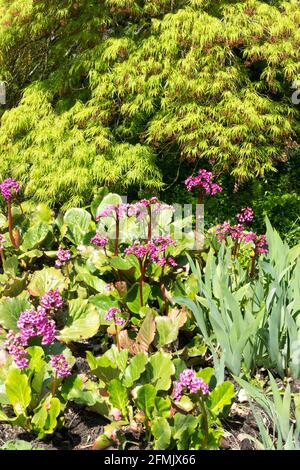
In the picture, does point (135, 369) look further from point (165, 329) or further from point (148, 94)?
point (148, 94)

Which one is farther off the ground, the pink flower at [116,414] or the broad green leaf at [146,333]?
the broad green leaf at [146,333]

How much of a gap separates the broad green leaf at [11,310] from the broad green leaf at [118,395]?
0.64 meters

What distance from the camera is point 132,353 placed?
2.47 meters

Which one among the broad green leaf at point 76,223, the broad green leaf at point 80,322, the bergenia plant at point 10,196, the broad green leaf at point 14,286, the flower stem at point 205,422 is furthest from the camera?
the broad green leaf at point 76,223

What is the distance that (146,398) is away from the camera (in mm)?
2064

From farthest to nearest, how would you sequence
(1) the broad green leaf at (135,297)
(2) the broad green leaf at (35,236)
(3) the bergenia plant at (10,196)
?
(2) the broad green leaf at (35,236)
(3) the bergenia plant at (10,196)
(1) the broad green leaf at (135,297)

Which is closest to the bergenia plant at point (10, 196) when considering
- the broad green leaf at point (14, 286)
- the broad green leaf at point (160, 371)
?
the broad green leaf at point (14, 286)

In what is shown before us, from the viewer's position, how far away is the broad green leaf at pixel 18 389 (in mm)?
2086

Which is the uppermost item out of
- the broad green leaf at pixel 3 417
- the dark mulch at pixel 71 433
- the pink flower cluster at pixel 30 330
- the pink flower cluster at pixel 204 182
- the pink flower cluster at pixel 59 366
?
the pink flower cluster at pixel 204 182

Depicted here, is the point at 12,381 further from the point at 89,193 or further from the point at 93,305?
the point at 89,193

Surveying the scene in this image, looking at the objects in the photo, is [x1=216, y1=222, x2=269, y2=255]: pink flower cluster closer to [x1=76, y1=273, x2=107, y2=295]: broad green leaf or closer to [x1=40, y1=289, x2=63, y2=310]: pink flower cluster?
[x1=76, y1=273, x2=107, y2=295]: broad green leaf

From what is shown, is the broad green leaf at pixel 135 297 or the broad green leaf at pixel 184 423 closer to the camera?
the broad green leaf at pixel 184 423

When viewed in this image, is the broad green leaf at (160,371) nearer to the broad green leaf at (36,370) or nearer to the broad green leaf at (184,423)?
the broad green leaf at (184,423)
